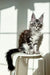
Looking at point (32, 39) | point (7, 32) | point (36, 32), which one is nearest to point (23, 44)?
point (32, 39)

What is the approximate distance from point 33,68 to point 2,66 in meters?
0.63

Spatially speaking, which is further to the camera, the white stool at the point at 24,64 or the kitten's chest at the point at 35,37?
the kitten's chest at the point at 35,37

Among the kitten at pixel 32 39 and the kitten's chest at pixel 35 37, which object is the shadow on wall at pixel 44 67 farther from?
the kitten's chest at pixel 35 37

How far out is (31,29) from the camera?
264 centimetres

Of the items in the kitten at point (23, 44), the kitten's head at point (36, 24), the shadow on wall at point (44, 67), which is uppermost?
the kitten's head at point (36, 24)

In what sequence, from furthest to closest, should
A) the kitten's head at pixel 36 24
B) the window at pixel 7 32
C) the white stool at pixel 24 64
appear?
the window at pixel 7 32, the kitten's head at pixel 36 24, the white stool at pixel 24 64

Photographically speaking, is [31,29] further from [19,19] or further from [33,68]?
[33,68]

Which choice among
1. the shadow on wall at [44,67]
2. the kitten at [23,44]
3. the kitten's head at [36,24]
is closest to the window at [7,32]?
A: the kitten at [23,44]

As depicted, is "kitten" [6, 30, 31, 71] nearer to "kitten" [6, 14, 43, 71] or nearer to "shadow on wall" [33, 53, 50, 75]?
"kitten" [6, 14, 43, 71]

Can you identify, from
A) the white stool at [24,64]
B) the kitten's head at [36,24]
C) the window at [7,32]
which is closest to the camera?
the white stool at [24,64]

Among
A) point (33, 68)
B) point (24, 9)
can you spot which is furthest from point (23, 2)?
point (33, 68)

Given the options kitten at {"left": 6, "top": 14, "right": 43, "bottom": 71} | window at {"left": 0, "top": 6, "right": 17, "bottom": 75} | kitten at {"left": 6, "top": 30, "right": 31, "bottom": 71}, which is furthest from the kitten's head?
window at {"left": 0, "top": 6, "right": 17, "bottom": 75}

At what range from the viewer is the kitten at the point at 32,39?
2.59 m

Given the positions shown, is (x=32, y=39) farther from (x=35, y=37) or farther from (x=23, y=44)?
(x=23, y=44)
